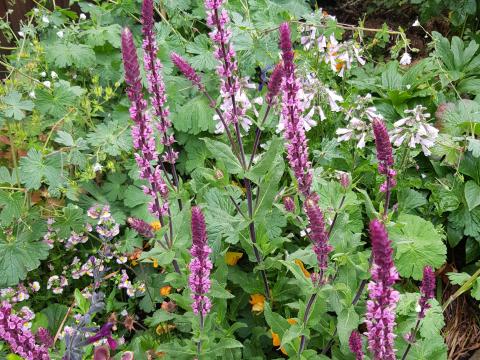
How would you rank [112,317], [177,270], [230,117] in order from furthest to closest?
[112,317]
[177,270]
[230,117]

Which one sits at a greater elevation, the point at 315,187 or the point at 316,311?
the point at 315,187

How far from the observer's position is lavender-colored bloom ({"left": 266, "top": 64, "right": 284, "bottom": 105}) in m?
1.50

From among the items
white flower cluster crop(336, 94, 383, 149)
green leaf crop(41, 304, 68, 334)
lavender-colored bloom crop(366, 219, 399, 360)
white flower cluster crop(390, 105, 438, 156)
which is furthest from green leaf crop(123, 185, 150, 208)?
lavender-colored bloom crop(366, 219, 399, 360)

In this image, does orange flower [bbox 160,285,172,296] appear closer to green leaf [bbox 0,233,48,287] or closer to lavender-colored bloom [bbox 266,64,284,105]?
green leaf [bbox 0,233,48,287]

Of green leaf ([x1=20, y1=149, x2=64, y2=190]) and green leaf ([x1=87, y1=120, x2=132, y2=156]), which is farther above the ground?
green leaf ([x1=87, y1=120, x2=132, y2=156])

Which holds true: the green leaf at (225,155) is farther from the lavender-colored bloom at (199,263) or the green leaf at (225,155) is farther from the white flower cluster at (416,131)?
the white flower cluster at (416,131)

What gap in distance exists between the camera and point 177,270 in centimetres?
187

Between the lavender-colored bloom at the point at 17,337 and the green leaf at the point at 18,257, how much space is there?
96cm

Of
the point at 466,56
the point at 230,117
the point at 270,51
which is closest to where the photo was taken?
the point at 230,117

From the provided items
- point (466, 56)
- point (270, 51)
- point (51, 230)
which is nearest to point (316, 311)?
point (51, 230)

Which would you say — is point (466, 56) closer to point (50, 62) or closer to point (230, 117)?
point (230, 117)

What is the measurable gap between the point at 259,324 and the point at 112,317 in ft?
2.03

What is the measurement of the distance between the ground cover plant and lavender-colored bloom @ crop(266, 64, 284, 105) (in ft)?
0.08

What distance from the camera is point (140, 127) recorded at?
1548mm
